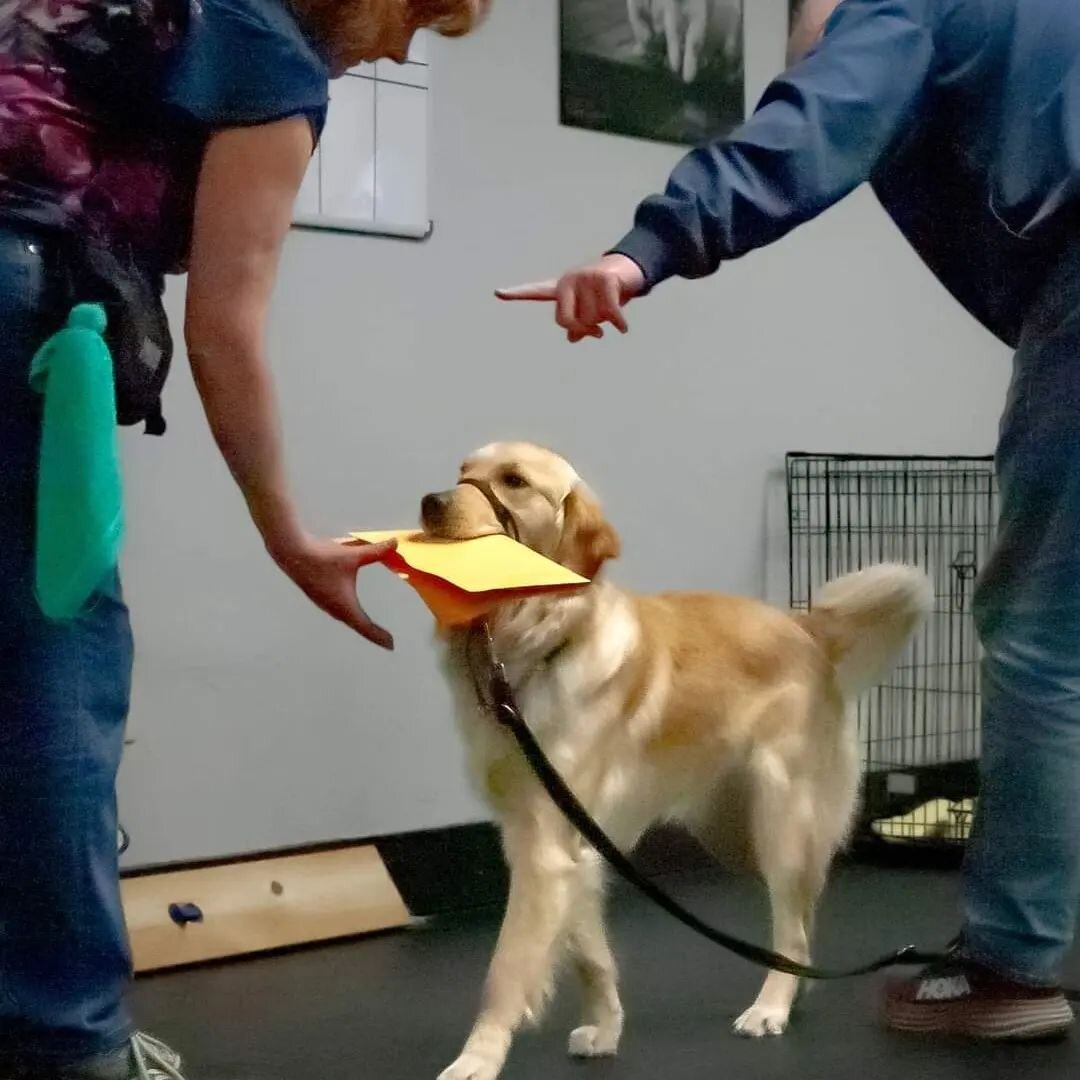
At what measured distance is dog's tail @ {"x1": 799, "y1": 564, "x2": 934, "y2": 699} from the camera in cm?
207

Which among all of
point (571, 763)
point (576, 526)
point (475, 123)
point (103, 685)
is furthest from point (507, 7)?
point (103, 685)

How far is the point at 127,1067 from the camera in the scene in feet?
3.77

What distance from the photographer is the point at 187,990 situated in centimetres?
197

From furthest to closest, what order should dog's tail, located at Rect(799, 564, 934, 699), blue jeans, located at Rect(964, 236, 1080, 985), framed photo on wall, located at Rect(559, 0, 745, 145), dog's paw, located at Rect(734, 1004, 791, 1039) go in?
framed photo on wall, located at Rect(559, 0, 745, 145)
dog's tail, located at Rect(799, 564, 934, 699)
dog's paw, located at Rect(734, 1004, 791, 1039)
blue jeans, located at Rect(964, 236, 1080, 985)

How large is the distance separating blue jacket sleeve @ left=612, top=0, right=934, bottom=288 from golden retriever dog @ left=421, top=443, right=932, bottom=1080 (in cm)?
47

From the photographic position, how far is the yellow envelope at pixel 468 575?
1.28 metres

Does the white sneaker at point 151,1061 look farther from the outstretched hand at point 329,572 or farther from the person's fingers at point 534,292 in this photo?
the person's fingers at point 534,292

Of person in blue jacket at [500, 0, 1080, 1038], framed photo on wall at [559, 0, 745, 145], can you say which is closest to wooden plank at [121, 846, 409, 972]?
person in blue jacket at [500, 0, 1080, 1038]

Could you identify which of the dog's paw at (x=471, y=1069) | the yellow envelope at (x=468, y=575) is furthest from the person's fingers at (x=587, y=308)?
the dog's paw at (x=471, y=1069)

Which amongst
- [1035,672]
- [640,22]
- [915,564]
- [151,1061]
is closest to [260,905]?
[151,1061]

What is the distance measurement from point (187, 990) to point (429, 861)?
559mm

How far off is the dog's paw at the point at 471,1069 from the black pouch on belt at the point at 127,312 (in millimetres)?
847

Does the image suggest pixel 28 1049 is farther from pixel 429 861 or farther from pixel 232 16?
pixel 429 861

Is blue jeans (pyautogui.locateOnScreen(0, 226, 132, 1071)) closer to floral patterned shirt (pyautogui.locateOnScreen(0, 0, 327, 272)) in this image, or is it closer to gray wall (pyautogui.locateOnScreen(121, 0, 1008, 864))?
floral patterned shirt (pyautogui.locateOnScreen(0, 0, 327, 272))
